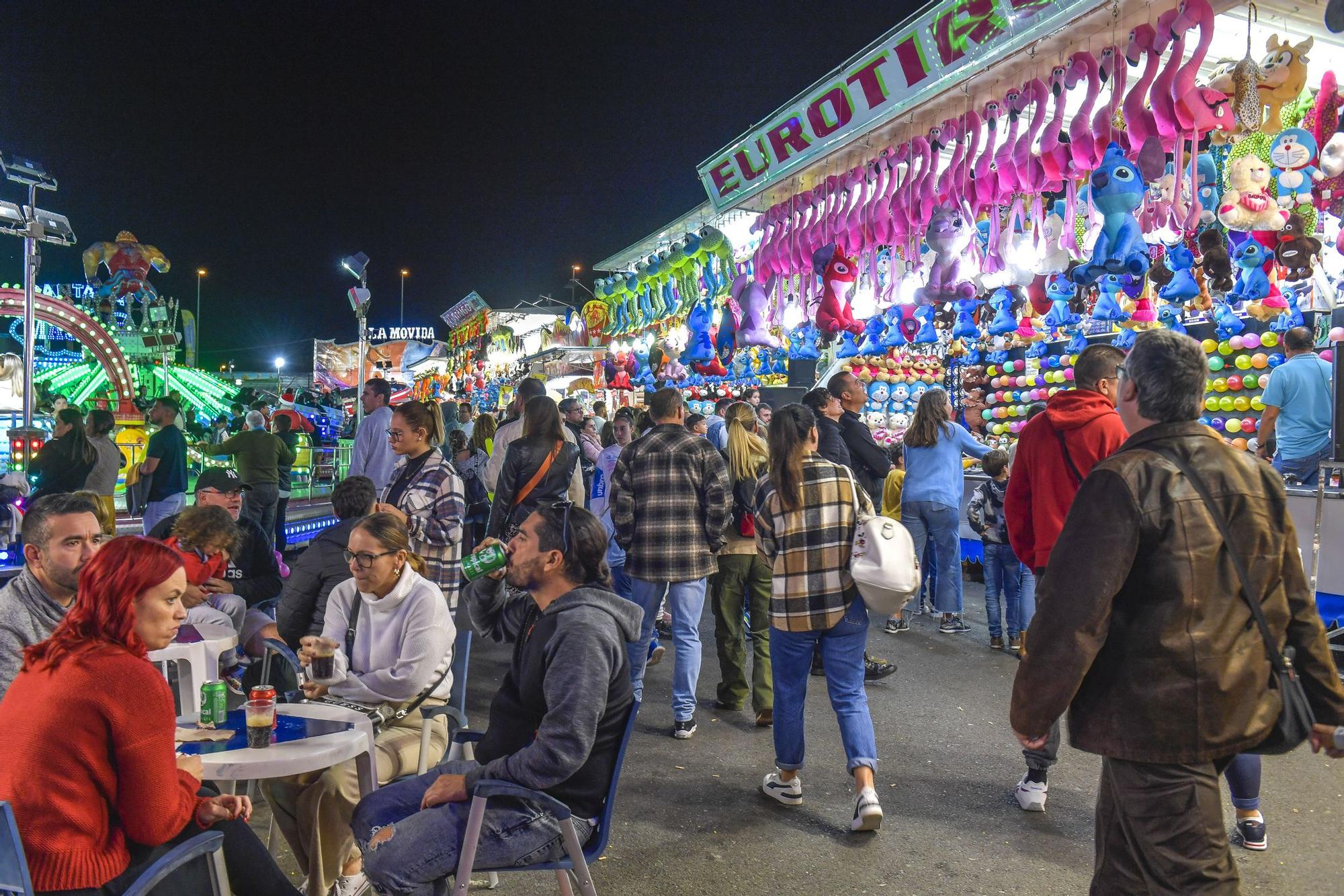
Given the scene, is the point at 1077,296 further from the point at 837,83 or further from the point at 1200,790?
the point at 1200,790

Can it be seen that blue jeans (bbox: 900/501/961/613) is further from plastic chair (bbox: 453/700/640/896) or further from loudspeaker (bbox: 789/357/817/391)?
loudspeaker (bbox: 789/357/817/391)

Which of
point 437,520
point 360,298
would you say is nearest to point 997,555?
point 437,520

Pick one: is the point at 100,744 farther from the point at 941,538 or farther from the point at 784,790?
the point at 941,538

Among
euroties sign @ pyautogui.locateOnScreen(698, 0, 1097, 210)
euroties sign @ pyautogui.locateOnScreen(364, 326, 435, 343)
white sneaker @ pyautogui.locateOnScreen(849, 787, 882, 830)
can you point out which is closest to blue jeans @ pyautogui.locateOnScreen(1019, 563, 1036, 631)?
white sneaker @ pyautogui.locateOnScreen(849, 787, 882, 830)

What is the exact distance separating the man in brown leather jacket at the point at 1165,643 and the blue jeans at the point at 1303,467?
518 cm

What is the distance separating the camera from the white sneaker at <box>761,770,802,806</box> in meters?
3.96

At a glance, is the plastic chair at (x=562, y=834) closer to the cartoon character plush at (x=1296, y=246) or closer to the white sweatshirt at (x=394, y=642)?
the white sweatshirt at (x=394, y=642)

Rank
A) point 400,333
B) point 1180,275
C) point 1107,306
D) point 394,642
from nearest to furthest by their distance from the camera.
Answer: point 394,642 < point 1180,275 < point 1107,306 < point 400,333

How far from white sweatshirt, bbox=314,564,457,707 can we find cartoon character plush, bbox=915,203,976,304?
15.6 feet

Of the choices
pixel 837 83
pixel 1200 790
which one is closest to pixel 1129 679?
pixel 1200 790

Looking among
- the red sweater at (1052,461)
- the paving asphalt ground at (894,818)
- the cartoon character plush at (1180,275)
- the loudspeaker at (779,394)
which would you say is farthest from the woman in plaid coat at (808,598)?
the loudspeaker at (779,394)

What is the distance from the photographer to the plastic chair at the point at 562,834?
7.61 ft

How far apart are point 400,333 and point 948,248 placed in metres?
65.1

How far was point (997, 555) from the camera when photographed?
671 cm
